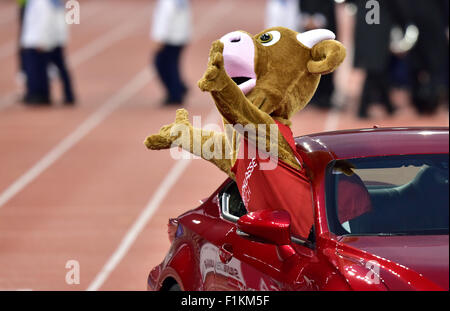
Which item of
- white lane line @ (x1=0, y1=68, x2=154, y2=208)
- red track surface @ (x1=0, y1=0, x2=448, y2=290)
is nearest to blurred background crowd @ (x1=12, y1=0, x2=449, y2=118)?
red track surface @ (x1=0, y1=0, x2=448, y2=290)

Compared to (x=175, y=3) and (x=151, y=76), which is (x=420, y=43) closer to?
(x=175, y=3)

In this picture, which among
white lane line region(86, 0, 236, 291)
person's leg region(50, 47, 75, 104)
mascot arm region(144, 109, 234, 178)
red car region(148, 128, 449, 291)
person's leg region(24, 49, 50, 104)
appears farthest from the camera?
person's leg region(24, 49, 50, 104)

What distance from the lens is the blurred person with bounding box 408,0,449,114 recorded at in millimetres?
15508

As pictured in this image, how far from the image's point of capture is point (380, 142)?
5727 mm

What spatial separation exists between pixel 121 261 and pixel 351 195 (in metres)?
4.78

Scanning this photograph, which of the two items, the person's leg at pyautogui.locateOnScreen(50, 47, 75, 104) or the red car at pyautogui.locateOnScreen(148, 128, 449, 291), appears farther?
the person's leg at pyautogui.locateOnScreen(50, 47, 75, 104)

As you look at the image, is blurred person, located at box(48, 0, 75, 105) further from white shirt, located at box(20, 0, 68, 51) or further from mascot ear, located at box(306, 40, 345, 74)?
mascot ear, located at box(306, 40, 345, 74)

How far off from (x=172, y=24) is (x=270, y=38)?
1353 centimetres

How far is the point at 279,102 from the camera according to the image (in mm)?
6148

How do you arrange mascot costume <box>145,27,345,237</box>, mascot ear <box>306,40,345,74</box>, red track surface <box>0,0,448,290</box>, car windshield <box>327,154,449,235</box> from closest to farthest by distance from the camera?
car windshield <box>327,154,449,235</box>
mascot costume <box>145,27,345,237</box>
mascot ear <box>306,40,345,74</box>
red track surface <box>0,0,448,290</box>

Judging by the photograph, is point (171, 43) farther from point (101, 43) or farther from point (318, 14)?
point (101, 43)

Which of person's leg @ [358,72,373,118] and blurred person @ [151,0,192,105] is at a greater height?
blurred person @ [151,0,192,105]
